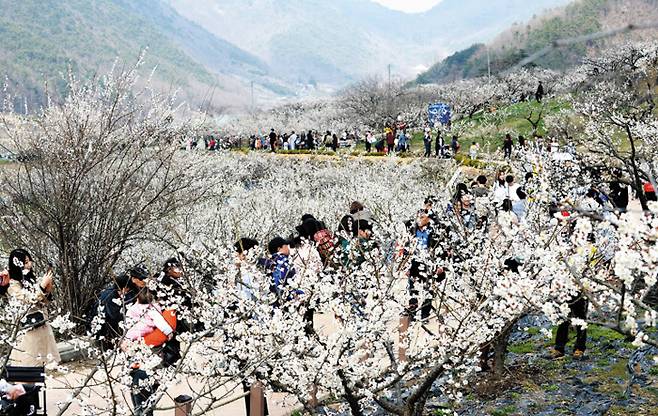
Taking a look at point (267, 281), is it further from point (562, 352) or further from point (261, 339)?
point (562, 352)

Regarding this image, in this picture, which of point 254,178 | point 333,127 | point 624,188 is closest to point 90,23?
point 333,127

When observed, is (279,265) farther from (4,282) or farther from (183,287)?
(4,282)

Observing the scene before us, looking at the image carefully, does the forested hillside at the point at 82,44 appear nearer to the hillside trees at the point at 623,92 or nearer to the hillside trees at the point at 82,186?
the hillside trees at the point at 623,92

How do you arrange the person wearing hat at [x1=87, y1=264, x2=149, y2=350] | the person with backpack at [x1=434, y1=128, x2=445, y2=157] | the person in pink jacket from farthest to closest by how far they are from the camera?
the person with backpack at [x1=434, y1=128, x2=445, y2=157], the person wearing hat at [x1=87, y1=264, x2=149, y2=350], the person in pink jacket

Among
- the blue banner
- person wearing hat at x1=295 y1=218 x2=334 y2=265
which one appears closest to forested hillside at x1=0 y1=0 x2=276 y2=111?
the blue banner

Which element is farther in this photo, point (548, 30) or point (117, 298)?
point (548, 30)

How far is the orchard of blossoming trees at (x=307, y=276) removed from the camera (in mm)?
4863

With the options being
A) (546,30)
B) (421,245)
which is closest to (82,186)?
(421,245)

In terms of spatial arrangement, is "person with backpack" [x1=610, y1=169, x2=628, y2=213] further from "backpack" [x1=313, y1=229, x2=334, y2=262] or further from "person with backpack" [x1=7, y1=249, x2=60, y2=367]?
"person with backpack" [x1=7, y1=249, x2=60, y2=367]

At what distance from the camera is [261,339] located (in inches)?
219

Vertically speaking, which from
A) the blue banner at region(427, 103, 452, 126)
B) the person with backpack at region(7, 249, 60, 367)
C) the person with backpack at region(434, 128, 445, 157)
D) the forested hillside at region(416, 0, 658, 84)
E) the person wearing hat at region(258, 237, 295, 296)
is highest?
the forested hillside at region(416, 0, 658, 84)

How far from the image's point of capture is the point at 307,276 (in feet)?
20.3

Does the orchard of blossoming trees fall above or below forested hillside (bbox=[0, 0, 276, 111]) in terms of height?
below

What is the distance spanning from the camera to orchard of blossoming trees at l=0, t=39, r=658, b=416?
16.0ft
